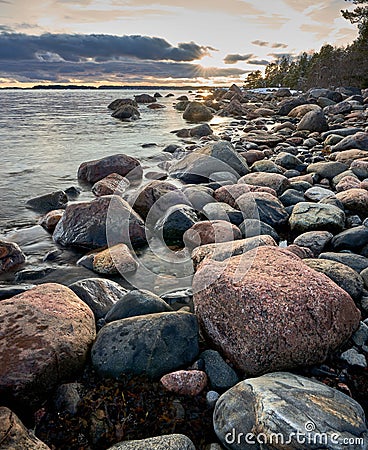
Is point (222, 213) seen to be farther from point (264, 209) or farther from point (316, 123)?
point (316, 123)

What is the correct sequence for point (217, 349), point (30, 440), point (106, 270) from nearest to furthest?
1. point (30, 440)
2. point (217, 349)
3. point (106, 270)

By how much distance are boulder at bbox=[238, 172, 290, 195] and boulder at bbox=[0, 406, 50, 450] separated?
16.6ft

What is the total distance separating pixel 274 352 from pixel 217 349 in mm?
405

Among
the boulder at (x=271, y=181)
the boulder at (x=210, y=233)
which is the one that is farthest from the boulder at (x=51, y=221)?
the boulder at (x=271, y=181)

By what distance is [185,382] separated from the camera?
2197 mm

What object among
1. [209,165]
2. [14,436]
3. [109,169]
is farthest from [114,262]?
[109,169]

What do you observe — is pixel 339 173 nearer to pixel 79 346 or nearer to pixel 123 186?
pixel 123 186

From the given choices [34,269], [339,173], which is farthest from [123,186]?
[339,173]

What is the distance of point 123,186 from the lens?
6.80 m

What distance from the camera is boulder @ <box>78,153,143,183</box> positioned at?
7.66 metres

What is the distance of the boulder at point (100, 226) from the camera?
4395 mm

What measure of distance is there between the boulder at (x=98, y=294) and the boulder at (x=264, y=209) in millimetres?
2336

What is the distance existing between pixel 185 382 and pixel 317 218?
3058 millimetres

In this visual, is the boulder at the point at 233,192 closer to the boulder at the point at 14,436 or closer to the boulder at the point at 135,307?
the boulder at the point at 135,307
